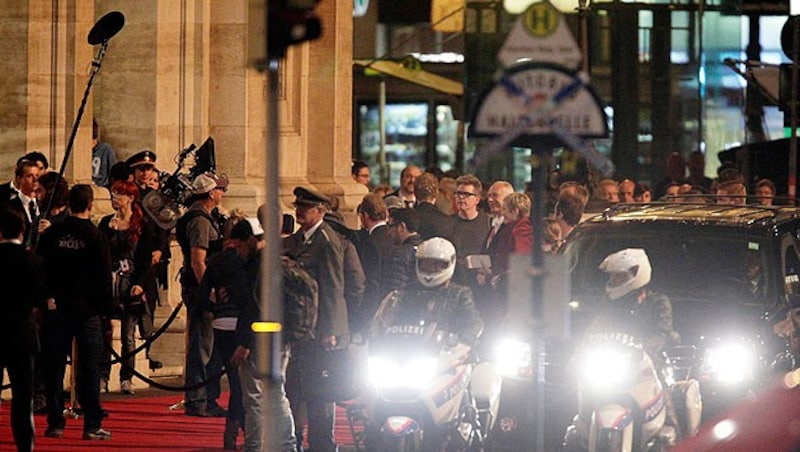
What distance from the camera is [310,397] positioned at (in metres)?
17.2

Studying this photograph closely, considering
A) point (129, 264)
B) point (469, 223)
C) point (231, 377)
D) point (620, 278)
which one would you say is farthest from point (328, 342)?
point (129, 264)

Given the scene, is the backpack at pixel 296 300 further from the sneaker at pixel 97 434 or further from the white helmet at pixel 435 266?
the sneaker at pixel 97 434

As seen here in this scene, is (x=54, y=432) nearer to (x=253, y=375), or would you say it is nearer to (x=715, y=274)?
(x=253, y=375)

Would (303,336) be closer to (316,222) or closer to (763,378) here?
(316,222)

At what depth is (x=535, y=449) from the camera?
52.3 feet

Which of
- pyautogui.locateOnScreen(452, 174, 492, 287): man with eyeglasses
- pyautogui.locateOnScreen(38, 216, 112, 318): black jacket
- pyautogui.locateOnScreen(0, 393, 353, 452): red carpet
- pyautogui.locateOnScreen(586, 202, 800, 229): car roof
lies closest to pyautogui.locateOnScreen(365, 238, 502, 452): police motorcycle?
pyautogui.locateOnScreen(586, 202, 800, 229): car roof

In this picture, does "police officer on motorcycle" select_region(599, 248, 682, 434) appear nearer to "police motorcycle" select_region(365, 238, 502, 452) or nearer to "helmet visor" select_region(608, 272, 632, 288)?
"helmet visor" select_region(608, 272, 632, 288)

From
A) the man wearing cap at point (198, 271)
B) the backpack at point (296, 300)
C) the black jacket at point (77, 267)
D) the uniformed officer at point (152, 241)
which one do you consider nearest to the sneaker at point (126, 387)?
the uniformed officer at point (152, 241)

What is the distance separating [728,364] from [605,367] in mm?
1407

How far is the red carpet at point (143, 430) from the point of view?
739 inches

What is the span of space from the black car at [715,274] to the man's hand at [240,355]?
7.35 ft

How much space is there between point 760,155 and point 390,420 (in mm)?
20318

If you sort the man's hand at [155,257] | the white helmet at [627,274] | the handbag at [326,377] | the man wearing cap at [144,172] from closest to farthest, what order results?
the white helmet at [627,274] → the handbag at [326,377] → the man's hand at [155,257] → the man wearing cap at [144,172]

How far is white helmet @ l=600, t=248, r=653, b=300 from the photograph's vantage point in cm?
1677
